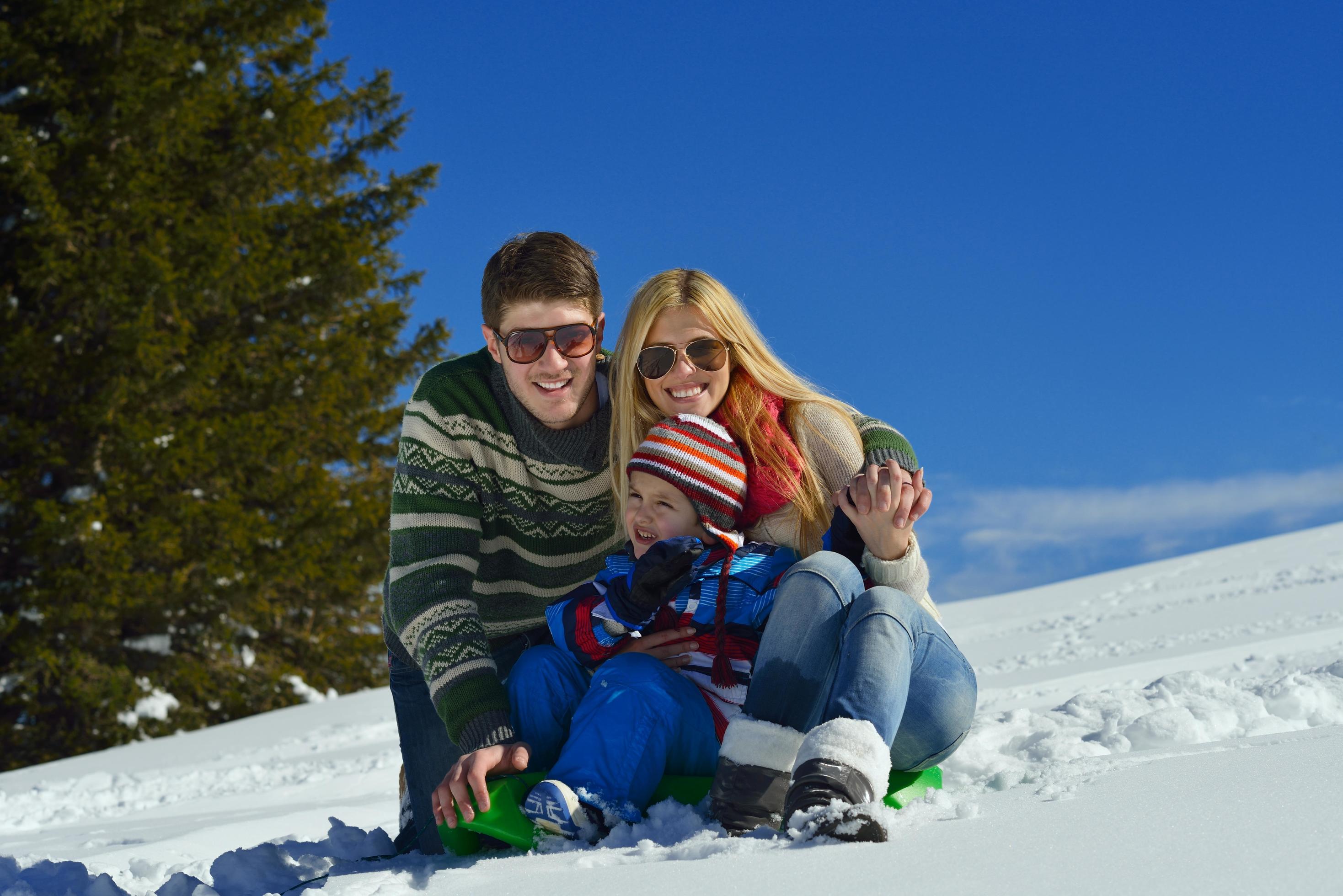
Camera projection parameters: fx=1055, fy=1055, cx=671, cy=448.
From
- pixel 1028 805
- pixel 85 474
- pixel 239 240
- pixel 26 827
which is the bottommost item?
pixel 26 827

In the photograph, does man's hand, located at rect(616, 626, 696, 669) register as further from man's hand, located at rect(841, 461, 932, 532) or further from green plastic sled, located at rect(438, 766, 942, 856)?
man's hand, located at rect(841, 461, 932, 532)

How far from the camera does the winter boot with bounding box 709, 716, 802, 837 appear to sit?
6.36ft

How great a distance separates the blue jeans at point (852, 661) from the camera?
1.94 meters

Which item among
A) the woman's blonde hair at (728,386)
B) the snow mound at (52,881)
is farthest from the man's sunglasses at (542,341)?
the snow mound at (52,881)

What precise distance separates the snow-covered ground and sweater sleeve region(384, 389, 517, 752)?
0.34 metres

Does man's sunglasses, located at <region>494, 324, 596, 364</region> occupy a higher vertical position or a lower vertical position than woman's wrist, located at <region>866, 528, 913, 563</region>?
higher

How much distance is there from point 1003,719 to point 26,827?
175 inches

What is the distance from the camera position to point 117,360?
1012cm

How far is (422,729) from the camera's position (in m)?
2.82

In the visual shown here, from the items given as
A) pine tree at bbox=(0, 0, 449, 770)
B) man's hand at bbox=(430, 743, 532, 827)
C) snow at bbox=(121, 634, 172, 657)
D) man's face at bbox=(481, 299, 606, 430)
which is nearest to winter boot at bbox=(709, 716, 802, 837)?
man's hand at bbox=(430, 743, 532, 827)

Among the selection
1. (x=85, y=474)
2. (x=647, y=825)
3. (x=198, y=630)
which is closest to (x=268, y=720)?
(x=198, y=630)

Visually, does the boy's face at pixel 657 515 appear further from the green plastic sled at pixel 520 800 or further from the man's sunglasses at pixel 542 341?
the green plastic sled at pixel 520 800

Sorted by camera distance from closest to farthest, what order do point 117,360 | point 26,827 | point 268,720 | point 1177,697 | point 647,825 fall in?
1. point 647,825
2. point 1177,697
3. point 26,827
4. point 268,720
5. point 117,360

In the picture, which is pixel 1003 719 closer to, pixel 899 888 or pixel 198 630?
pixel 899 888
